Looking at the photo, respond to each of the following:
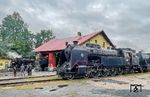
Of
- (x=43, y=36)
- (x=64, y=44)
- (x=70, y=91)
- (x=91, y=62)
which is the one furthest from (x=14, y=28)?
(x=70, y=91)

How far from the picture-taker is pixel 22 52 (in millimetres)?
68125

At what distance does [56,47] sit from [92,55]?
65.0 feet

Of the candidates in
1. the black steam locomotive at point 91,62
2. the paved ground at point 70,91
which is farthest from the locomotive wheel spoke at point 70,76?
the paved ground at point 70,91

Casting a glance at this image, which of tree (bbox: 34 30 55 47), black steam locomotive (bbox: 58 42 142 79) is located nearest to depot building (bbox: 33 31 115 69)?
black steam locomotive (bbox: 58 42 142 79)

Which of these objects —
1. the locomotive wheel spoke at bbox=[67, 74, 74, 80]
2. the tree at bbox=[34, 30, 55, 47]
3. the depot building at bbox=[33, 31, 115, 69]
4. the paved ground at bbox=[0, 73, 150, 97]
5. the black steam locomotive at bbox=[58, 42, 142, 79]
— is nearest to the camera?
the paved ground at bbox=[0, 73, 150, 97]

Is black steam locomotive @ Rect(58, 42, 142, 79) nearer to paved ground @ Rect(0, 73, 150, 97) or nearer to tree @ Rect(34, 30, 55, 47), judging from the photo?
paved ground @ Rect(0, 73, 150, 97)

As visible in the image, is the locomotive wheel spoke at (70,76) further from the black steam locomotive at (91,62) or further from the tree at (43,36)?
the tree at (43,36)

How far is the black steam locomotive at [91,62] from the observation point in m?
26.1

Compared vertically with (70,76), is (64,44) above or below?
above

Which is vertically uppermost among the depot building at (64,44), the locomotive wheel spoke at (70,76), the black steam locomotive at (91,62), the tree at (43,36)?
the tree at (43,36)

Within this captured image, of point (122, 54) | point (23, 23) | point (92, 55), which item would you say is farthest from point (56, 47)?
point (23, 23)

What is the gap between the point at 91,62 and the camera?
28.5 m

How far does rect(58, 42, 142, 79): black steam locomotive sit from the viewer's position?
26094 mm

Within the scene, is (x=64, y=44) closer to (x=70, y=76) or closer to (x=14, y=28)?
(x=70, y=76)
